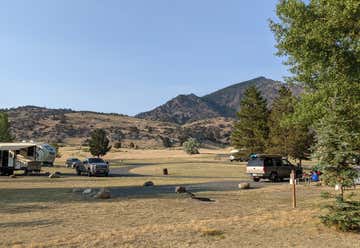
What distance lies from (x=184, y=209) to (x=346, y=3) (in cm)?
914

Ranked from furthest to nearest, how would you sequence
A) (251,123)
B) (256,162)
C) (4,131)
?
(4,131)
(251,123)
(256,162)

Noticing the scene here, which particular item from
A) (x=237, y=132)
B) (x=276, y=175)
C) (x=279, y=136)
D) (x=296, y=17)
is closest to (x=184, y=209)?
(x=296, y=17)

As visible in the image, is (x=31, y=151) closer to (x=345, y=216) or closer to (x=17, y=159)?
(x=17, y=159)

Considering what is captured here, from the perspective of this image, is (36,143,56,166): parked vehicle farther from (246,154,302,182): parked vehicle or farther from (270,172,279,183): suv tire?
(270,172,279,183): suv tire

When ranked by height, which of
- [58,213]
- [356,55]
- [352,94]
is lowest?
[58,213]

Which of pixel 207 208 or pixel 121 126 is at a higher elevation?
pixel 121 126

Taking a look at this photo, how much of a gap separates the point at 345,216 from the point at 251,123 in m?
52.7

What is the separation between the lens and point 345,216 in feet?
36.2

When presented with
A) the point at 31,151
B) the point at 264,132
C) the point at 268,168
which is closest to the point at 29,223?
the point at 268,168

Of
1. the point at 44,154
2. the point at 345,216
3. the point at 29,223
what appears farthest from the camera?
the point at 44,154

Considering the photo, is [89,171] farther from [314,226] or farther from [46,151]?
[314,226]

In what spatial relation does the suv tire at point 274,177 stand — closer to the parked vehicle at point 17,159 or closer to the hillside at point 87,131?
the parked vehicle at point 17,159

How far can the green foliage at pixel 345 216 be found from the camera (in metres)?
11.0

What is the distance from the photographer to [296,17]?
53.7 feet
